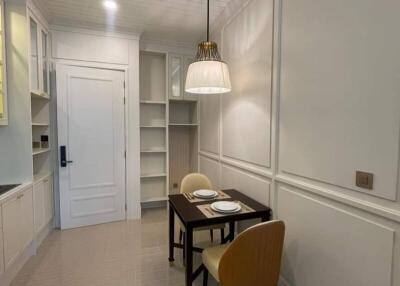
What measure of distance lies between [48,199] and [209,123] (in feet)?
7.83

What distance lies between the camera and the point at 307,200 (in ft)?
5.69

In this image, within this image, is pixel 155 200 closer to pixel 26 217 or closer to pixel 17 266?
pixel 26 217

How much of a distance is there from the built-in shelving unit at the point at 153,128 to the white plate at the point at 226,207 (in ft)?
6.73

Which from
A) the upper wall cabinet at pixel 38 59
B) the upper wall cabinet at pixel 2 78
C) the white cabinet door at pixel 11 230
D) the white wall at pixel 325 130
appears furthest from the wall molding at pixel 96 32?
the white cabinet door at pixel 11 230

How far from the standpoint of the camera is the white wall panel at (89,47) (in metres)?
3.21

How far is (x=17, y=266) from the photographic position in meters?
2.36

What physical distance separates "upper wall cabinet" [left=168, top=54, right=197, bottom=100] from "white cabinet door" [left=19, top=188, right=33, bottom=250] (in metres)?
Result: 2.35

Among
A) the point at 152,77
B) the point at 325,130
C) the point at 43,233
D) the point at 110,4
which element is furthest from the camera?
the point at 152,77

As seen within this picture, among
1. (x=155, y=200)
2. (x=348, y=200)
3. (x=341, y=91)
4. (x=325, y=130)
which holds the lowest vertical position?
(x=155, y=200)

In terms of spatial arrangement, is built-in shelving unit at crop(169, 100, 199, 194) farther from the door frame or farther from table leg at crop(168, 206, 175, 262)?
table leg at crop(168, 206, 175, 262)

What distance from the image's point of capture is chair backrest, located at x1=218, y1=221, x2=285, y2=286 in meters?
1.44

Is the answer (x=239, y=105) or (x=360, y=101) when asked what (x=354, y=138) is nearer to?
(x=360, y=101)

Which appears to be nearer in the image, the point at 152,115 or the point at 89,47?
the point at 89,47

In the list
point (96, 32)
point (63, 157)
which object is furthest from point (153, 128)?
point (96, 32)
